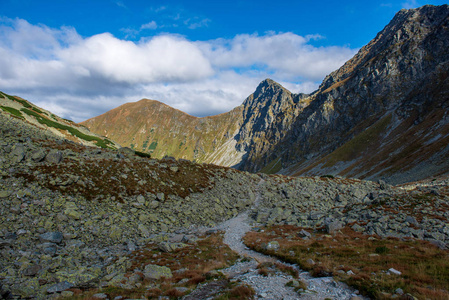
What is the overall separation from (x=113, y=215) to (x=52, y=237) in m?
6.57

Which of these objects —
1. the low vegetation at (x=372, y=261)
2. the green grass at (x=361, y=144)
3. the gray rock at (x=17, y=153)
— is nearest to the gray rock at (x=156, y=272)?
the low vegetation at (x=372, y=261)

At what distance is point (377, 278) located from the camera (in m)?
12.2

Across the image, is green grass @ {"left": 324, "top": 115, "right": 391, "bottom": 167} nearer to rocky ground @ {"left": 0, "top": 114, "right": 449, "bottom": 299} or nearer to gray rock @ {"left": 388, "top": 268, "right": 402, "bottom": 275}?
rocky ground @ {"left": 0, "top": 114, "right": 449, "bottom": 299}

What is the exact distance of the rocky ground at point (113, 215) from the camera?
14852 millimetres

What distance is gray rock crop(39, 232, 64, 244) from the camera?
18.7m

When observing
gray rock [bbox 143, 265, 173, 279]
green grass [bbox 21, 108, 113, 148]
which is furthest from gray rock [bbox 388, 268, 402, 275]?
green grass [bbox 21, 108, 113, 148]

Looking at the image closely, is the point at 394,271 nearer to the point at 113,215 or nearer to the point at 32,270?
the point at 32,270

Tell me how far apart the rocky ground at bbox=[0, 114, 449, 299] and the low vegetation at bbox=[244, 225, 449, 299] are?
1.45 m

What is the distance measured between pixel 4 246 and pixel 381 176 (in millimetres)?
142839

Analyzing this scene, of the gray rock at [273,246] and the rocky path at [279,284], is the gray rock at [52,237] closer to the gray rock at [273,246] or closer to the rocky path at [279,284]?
the rocky path at [279,284]

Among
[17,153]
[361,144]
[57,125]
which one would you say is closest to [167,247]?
[17,153]

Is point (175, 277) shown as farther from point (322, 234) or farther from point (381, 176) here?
point (381, 176)

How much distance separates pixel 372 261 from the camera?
50.0ft

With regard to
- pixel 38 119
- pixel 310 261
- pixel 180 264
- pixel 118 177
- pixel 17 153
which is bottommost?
pixel 180 264
